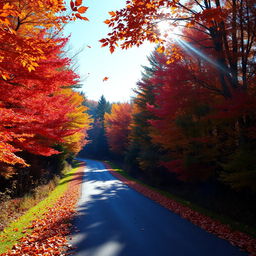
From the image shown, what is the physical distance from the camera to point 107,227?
23.5 feet

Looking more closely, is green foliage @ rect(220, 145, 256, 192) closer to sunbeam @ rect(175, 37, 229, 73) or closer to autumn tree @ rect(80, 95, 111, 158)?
sunbeam @ rect(175, 37, 229, 73)

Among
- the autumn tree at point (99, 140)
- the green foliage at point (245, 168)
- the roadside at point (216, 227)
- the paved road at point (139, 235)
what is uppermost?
the autumn tree at point (99, 140)

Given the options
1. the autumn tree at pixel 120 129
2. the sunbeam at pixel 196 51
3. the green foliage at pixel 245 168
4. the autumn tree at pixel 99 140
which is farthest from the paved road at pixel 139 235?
the autumn tree at pixel 99 140

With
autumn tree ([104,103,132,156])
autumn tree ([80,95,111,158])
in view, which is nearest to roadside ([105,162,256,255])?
autumn tree ([104,103,132,156])

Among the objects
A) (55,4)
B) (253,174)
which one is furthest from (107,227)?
(55,4)

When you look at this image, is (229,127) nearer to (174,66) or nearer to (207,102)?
(207,102)

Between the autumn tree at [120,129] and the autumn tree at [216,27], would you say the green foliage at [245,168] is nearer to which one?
the autumn tree at [216,27]

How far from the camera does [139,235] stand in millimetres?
6480

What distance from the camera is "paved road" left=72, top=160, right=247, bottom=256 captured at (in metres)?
5.42

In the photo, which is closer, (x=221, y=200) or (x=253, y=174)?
(x=253, y=174)

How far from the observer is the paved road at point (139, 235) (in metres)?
5.42

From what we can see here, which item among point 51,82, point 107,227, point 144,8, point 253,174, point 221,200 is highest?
point 144,8

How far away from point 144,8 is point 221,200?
10.8m

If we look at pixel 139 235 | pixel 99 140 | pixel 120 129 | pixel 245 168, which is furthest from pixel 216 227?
pixel 99 140
